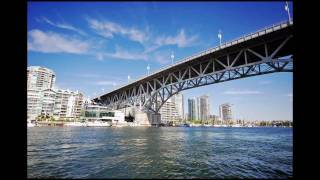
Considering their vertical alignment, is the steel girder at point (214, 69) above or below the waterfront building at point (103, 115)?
above

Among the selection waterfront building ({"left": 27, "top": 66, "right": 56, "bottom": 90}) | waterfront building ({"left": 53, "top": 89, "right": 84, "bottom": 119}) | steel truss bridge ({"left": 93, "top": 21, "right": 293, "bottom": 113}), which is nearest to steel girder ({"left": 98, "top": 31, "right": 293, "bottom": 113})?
steel truss bridge ({"left": 93, "top": 21, "right": 293, "bottom": 113})

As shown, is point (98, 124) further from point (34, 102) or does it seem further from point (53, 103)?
point (34, 102)

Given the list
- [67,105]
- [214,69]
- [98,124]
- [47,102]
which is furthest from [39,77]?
[214,69]

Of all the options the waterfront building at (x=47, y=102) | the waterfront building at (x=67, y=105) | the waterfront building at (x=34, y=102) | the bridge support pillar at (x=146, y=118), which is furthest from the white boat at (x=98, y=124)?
the waterfront building at (x=34, y=102)

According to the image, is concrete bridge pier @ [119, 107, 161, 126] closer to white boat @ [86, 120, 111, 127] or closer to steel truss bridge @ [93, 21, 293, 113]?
steel truss bridge @ [93, 21, 293, 113]

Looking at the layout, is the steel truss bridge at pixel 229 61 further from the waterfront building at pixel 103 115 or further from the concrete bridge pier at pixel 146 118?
the waterfront building at pixel 103 115

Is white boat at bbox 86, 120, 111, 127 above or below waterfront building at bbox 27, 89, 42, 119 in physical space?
below

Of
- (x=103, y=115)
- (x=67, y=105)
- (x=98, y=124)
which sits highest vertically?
(x=67, y=105)

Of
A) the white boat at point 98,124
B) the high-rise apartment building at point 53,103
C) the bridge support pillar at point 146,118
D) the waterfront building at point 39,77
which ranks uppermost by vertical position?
the waterfront building at point 39,77

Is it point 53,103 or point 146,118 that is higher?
point 53,103

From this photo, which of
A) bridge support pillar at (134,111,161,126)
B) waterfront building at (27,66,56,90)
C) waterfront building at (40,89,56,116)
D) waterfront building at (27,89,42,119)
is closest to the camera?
bridge support pillar at (134,111,161,126)
